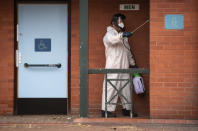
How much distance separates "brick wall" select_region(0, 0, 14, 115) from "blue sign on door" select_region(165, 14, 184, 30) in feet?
10.6

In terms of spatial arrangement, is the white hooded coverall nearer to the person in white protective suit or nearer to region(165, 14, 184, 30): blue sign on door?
the person in white protective suit

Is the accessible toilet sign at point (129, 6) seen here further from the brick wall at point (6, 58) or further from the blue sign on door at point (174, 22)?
the brick wall at point (6, 58)

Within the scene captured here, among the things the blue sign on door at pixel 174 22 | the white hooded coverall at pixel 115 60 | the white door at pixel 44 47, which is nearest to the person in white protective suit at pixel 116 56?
the white hooded coverall at pixel 115 60

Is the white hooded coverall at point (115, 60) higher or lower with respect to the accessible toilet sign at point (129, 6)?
lower

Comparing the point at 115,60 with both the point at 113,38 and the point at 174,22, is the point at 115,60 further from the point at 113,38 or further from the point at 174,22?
the point at 174,22

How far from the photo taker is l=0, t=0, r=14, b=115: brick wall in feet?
28.9

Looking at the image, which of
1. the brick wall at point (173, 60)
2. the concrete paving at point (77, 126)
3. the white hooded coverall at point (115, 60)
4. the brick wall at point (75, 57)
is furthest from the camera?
the brick wall at point (75, 57)

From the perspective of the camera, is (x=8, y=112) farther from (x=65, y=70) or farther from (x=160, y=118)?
(x=160, y=118)

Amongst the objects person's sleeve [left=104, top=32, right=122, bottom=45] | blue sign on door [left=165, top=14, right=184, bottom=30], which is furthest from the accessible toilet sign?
blue sign on door [left=165, top=14, right=184, bottom=30]

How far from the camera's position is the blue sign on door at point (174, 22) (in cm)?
782

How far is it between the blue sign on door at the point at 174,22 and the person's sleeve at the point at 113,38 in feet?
2.97

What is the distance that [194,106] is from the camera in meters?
7.82

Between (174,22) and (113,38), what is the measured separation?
117cm

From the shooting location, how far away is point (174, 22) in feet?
25.7
